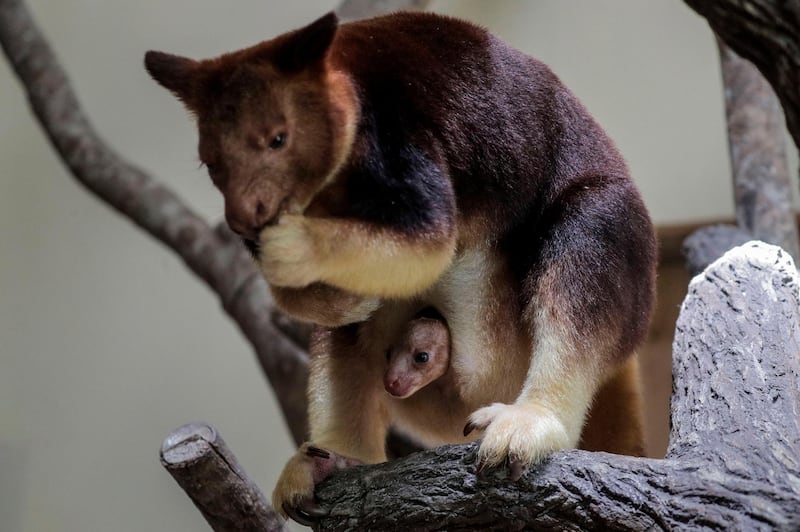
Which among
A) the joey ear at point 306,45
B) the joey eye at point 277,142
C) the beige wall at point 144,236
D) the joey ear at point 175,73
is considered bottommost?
the beige wall at point 144,236

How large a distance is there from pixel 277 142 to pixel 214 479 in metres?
0.73

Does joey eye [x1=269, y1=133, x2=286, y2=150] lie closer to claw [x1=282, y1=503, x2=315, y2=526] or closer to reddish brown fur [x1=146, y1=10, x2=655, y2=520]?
reddish brown fur [x1=146, y1=10, x2=655, y2=520]

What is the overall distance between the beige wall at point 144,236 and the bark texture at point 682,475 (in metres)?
2.65

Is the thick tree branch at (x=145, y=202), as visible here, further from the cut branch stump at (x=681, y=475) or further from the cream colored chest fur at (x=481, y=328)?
the cut branch stump at (x=681, y=475)

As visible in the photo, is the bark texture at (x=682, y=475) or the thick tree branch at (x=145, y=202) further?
the thick tree branch at (x=145, y=202)

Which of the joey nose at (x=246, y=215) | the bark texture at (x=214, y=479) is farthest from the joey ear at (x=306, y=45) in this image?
the bark texture at (x=214, y=479)

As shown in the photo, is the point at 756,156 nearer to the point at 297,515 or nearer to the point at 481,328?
the point at 481,328

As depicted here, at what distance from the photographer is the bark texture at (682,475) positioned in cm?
188

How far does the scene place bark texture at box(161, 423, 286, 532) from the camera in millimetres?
2094

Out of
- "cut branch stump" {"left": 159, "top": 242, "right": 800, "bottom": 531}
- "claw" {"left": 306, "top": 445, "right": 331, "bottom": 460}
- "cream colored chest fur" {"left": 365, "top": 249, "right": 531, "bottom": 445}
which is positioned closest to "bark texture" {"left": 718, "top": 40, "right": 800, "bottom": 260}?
"cut branch stump" {"left": 159, "top": 242, "right": 800, "bottom": 531}

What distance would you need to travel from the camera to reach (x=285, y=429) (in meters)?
5.06

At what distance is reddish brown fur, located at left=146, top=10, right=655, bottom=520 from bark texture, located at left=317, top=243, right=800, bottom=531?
3.8 inches

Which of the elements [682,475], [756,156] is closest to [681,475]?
[682,475]

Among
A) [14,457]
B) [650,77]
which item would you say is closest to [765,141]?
[650,77]
